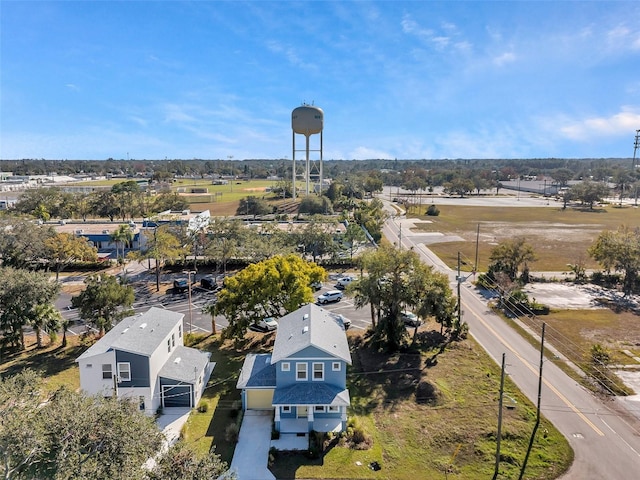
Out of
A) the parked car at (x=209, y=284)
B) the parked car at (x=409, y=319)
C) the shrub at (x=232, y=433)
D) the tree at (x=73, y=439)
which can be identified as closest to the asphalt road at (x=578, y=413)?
the parked car at (x=409, y=319)

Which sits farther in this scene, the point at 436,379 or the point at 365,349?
the point at 365,349

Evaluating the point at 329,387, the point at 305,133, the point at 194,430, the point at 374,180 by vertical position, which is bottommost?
the point at 194,430

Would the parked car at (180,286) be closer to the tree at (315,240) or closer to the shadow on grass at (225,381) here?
the shadow on grass at (225,381)

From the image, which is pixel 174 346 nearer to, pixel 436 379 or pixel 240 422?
pixel 240 422

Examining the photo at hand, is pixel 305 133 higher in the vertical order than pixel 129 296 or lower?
higher

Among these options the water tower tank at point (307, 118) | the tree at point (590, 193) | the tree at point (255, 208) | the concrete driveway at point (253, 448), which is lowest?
the concrete driveway at point (253, 448)

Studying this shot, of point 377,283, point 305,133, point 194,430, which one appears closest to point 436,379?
point 377,283

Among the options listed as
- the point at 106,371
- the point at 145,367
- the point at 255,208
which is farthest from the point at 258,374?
the point at 255,208
